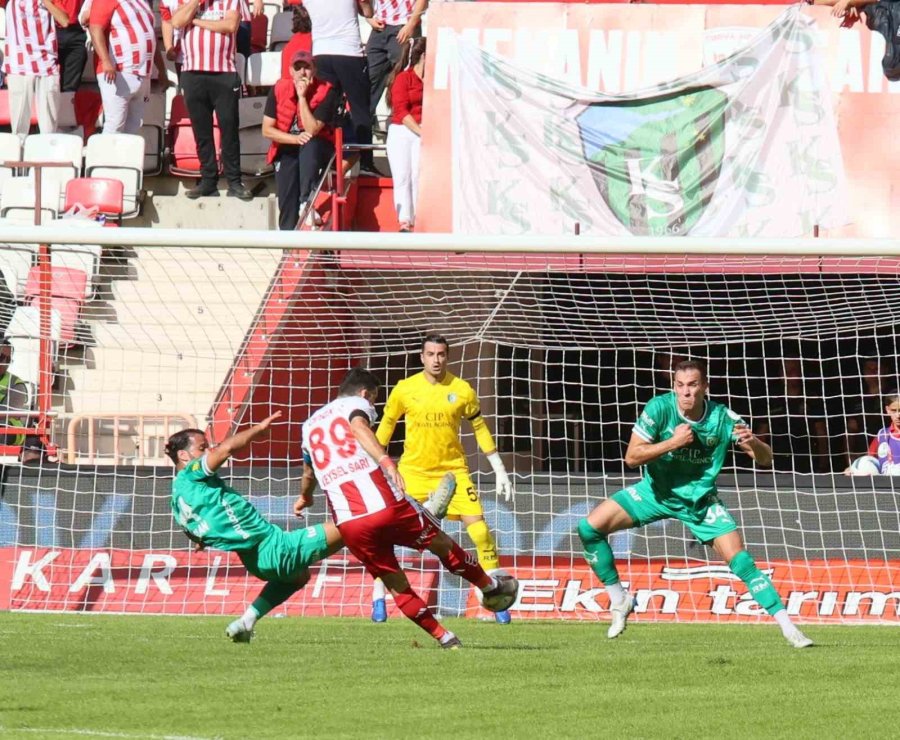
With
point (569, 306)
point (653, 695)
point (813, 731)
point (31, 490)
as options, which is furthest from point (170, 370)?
point (813, 731)

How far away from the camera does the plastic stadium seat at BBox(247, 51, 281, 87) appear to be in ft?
58.2

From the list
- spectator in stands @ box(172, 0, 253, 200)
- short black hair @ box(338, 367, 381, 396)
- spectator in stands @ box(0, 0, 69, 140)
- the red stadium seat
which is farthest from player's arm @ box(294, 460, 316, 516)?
spectator in stands @ box(0, 0, 69, 140)

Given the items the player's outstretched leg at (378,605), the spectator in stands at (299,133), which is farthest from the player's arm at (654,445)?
the spectator in stands at (299,133)

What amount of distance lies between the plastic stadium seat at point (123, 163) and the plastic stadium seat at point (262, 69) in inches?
73.4

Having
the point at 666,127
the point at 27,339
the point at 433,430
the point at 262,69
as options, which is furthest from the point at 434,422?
the point at 262,69

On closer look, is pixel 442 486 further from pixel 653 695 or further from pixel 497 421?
pixel 497 421

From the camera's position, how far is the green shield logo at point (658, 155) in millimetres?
14242

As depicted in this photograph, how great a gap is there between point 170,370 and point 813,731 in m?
10.4

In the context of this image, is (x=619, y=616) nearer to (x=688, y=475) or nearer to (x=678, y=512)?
(x=678, y=512)

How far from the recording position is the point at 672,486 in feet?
30.7

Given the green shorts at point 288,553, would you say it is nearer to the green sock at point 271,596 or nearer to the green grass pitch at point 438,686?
the green sock at point 271,596

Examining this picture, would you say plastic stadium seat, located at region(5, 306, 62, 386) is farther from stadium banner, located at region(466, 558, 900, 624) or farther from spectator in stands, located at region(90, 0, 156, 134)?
stadium banner, located at region(466, 558, 900, 624)

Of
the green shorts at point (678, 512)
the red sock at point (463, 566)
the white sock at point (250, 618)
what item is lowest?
the white sock at point (250, 618)

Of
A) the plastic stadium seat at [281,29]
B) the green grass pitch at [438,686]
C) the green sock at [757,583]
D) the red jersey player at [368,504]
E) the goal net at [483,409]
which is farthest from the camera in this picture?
the plastic stadium seat at [281,29]
